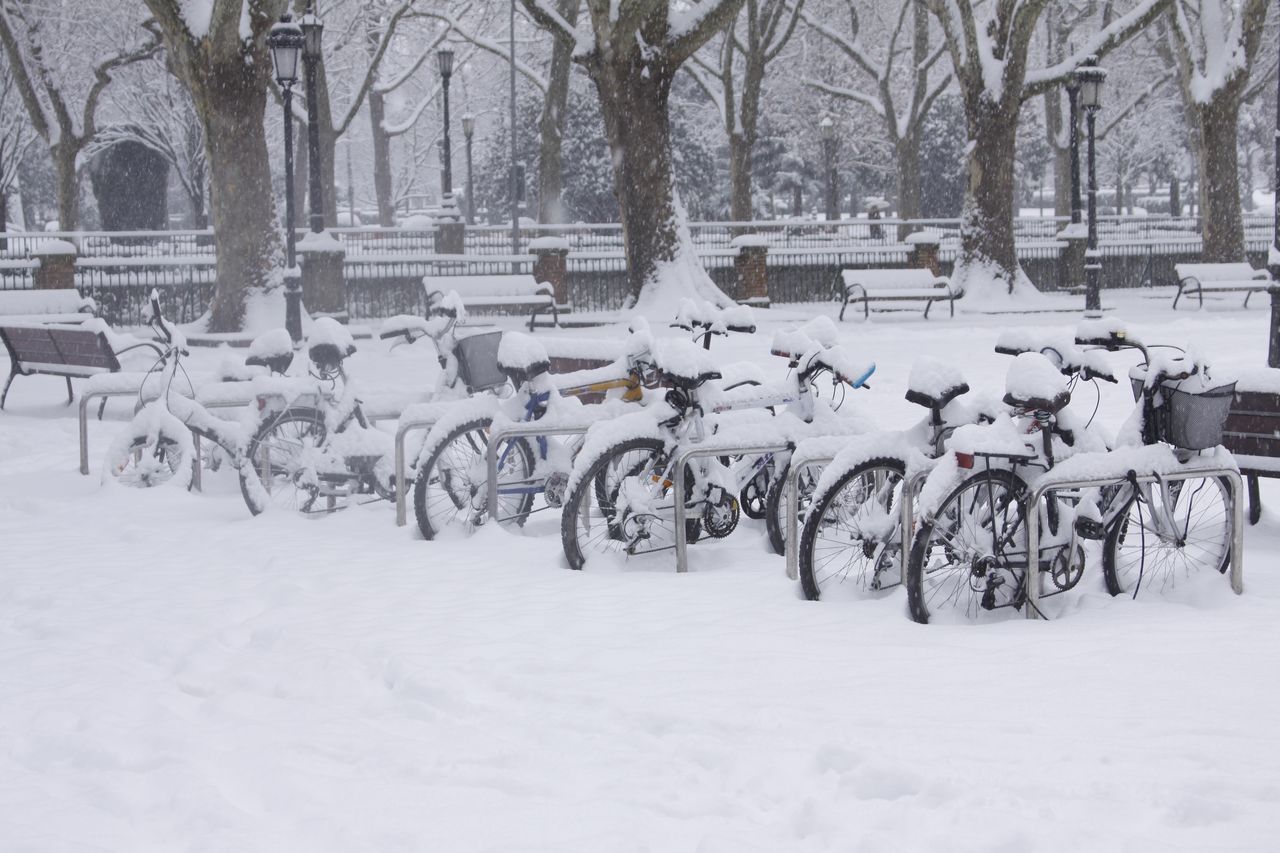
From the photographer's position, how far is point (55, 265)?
2125 centimetres

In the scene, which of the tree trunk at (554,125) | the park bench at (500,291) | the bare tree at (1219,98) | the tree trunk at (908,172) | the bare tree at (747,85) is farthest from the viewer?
the tree trunk at (908,172)

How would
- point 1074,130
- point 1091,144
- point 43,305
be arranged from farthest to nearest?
point 1074,130, point 1091,144, point 43,305

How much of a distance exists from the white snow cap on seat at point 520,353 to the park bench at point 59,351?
205 inches

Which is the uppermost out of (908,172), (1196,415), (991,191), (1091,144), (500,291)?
(908,172)

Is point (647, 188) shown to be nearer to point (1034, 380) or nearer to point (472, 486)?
point (472, 486)

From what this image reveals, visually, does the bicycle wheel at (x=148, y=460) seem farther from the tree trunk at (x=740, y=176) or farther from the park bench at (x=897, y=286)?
the tree trunk at (x=740, y=176)

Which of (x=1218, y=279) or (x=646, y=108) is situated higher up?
(x=646, y=108)

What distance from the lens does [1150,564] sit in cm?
610

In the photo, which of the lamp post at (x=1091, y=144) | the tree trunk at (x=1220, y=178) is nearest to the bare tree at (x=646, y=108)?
the lamp post at (x=1091, y=144)

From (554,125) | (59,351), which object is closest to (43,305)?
(59,351)

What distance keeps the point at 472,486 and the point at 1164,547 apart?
334cm

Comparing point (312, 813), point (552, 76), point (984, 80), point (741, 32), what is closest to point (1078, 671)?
point (312, 813)

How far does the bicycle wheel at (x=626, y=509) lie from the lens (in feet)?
21.2

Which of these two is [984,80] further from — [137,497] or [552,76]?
[137,497]
